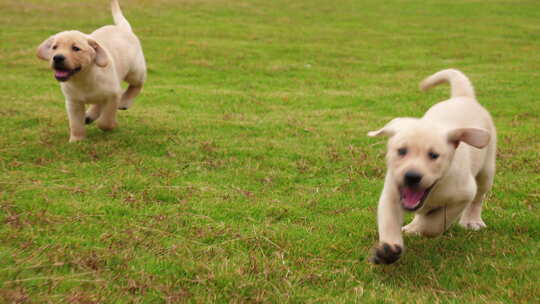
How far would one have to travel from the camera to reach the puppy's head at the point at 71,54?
21.8 feet

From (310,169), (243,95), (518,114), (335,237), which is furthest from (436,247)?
(243,95)

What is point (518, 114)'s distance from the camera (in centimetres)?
985

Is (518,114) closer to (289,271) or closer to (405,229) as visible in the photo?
(405,229)

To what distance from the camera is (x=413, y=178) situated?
12.1 ft

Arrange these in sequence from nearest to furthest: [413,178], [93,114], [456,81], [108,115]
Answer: [413,178] < [456,81] < [108,115] < [93,114]

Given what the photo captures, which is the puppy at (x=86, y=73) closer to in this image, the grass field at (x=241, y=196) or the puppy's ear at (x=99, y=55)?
the puppy's ear at (x=99, y=55)

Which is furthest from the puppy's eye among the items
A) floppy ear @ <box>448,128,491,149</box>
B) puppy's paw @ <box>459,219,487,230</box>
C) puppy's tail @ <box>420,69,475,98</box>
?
puppy's tail @ <box>420,69,475,98</box>

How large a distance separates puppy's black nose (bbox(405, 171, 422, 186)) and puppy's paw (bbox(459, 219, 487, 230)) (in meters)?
1.31

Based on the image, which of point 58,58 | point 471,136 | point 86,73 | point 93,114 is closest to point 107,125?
point 93,114

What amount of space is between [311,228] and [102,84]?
3.83 m

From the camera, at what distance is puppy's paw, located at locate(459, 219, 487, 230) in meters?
4.77

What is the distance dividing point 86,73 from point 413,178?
15.6 feet

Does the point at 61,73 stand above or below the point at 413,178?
below

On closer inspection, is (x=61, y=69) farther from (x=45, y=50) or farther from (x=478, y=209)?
(x=478, y=209)
